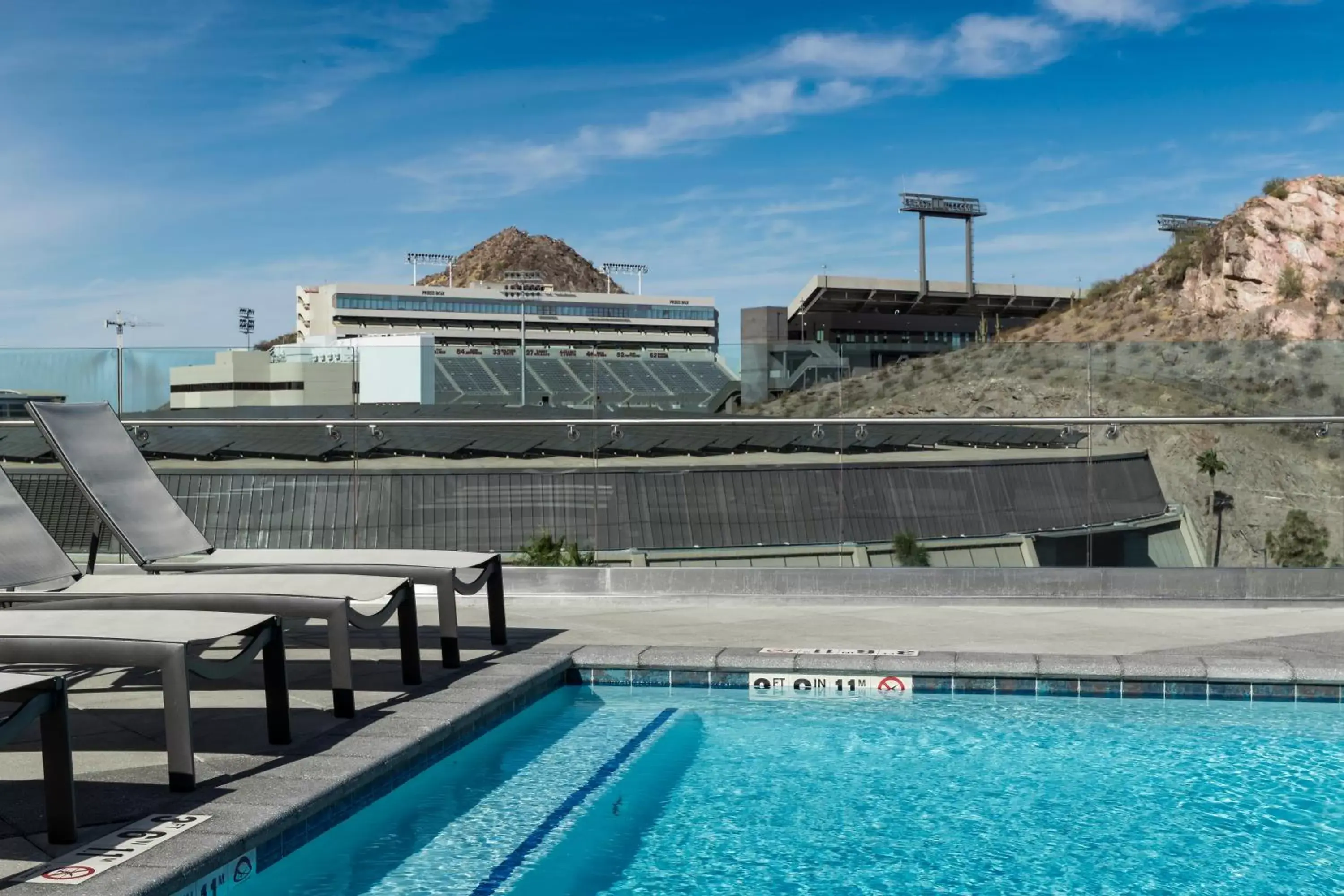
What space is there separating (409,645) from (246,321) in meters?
115

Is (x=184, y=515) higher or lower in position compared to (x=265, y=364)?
lower

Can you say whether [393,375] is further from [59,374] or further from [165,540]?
[165,540]

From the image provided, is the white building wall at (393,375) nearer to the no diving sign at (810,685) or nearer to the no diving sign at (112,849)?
the no diving sign at (810,685)

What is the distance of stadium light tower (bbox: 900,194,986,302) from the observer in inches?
3258

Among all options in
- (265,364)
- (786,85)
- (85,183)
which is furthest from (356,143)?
(265,364)

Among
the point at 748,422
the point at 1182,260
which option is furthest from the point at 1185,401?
the point at 1182,260

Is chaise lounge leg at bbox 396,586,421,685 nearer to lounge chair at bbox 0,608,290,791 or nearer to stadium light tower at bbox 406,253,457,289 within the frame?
lounge chair at bbox 0,608,290,791

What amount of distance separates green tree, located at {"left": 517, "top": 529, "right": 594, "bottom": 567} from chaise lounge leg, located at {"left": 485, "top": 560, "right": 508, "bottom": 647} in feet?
6.82

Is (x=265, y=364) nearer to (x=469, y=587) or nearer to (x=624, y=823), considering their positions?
(x=469, y=587)

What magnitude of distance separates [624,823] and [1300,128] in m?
62.3

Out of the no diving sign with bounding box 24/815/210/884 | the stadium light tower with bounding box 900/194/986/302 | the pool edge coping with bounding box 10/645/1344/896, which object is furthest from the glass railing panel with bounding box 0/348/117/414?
the stadium light tower with bounding box 900/194/986/302

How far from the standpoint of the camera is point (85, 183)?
50.3 m

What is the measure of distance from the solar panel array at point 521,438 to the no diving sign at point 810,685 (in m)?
2.71

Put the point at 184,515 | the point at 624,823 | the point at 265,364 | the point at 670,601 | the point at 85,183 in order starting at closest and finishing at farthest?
the point at 624,823, the point at 184,515, the point at 670,601, the point at 265,364, the point at 85,183
